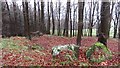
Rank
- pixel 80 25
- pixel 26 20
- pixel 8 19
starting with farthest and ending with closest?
pixel 8 19
pixel 26 20
pixel 80 25

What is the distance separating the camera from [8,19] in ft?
47.1

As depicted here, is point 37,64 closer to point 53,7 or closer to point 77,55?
point 77,55

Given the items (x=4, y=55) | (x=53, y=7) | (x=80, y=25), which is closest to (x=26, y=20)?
(x=80, y=25)

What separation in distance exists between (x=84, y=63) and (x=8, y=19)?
10.3 m

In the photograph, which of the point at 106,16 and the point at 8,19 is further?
the point at 8,19

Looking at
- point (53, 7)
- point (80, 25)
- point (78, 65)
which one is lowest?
point (78, 65)

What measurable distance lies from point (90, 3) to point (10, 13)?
6.83 meters

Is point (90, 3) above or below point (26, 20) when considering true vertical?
above

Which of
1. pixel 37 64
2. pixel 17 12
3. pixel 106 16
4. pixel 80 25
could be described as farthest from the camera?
pixel 17 12

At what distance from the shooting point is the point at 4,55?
5.84 metres

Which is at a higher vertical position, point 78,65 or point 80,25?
point 80,25

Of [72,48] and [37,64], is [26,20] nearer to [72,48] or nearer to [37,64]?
[72,48]

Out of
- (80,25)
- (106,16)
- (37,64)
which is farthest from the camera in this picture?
(80,25)

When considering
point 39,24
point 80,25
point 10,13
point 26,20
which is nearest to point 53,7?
point 39,24
